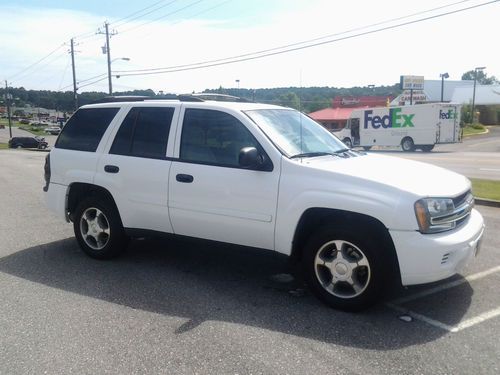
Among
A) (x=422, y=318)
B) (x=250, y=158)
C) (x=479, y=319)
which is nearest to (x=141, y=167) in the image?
(x=250, y=158)

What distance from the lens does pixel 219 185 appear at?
15.2 feet

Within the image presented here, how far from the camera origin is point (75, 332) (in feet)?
12.6

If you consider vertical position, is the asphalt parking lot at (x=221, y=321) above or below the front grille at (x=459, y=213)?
below

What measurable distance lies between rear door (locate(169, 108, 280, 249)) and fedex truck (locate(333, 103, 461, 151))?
25965 mm

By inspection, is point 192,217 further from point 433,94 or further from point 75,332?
point 433,94

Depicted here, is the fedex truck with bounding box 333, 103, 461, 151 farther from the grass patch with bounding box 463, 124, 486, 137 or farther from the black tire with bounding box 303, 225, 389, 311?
the black tire with bounding box 303, 225, 389, 311

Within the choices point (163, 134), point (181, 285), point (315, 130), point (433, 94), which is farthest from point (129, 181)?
point (433, 94)

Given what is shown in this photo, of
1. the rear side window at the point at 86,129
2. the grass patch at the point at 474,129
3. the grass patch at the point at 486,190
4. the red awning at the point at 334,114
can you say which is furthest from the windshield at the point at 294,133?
the grass patch at the point at 474,129

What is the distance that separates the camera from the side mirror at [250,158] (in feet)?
13.9

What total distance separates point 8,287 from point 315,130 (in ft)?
12.2

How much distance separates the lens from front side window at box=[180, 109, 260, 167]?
4.66 meters

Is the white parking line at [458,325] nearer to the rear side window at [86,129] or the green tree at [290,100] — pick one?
the green tree at [290,100]

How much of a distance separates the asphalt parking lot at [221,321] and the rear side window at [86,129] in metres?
1.44

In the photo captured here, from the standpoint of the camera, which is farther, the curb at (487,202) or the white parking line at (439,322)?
the curb at (487,202)
